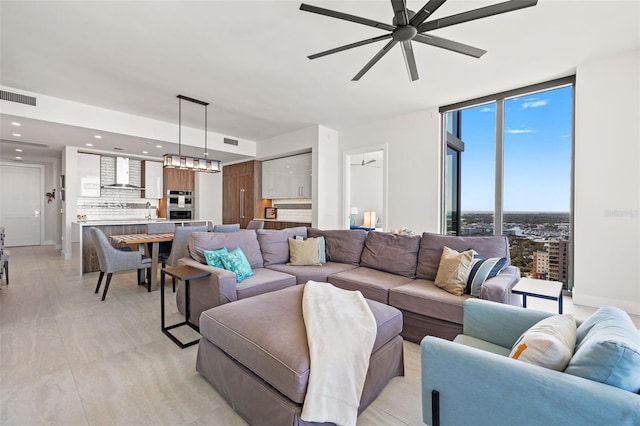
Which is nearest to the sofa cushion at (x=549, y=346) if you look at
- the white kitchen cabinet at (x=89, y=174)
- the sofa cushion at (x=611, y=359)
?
the sofa cushion at (x=611, y=359)

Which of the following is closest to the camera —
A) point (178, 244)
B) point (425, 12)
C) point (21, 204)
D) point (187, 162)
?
point (425, 12)

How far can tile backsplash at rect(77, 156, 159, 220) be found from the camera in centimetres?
725

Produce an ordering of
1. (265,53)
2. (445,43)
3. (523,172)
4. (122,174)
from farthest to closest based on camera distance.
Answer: (122,174), (523,172), (265,53), (445,43)

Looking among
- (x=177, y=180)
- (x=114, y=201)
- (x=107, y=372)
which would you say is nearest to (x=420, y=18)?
(x=107, y=372)

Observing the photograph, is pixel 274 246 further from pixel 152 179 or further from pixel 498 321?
pixel 152 179

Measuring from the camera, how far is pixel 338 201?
631cm

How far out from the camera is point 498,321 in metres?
1.63

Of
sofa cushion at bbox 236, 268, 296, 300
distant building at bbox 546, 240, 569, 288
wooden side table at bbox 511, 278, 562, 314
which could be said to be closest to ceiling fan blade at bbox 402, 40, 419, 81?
wooden side table at bbox 511, 278, 562, 314

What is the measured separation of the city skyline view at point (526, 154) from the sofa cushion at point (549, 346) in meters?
3.61

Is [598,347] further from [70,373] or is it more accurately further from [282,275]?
[70,373]

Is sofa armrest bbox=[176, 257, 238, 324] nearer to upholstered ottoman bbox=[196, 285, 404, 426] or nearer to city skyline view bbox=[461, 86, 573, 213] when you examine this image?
upholstered ottoman bbox=[196, 285, 404, 426]

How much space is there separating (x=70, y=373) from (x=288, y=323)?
5.53ft

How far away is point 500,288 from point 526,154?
115 inches

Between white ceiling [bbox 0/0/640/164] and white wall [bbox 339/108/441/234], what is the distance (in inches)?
15.4
